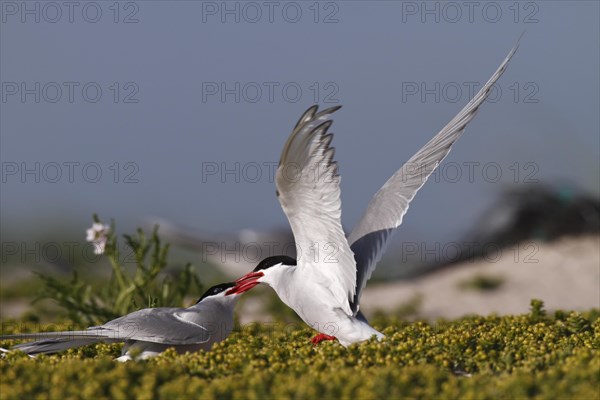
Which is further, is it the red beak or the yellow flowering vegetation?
the red beak

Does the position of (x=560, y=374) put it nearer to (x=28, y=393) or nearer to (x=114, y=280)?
(x=28, y=393)

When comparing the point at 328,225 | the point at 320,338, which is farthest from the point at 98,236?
the point at 328,225

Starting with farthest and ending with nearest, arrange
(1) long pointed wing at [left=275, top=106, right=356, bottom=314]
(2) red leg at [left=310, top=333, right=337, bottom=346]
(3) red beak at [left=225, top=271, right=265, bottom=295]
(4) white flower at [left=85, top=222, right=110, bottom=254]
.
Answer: (4) white flower at [left=85, top=222, right=110, bottom=254] → (3) red beak at [left=225, top=271, right=265, bottom=295] → (2) red leg at [left=310, top=333, right=337, bottom=346] → (1) long pointed wing at [left=275, top=106, right=356, bottom=314]

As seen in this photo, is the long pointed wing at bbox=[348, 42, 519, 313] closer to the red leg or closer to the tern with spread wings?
the tern with spread wings

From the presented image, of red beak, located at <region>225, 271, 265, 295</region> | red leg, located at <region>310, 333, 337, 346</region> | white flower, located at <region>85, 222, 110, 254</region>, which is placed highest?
white flower, located at <region>85, 222, 110, 254</region>

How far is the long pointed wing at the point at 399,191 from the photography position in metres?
7.16

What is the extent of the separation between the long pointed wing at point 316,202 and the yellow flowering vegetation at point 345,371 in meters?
0.57

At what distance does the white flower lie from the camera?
9.48 meters

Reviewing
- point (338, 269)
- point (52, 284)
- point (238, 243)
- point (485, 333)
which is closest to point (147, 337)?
point (338, 269)

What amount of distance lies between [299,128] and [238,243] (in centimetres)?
723

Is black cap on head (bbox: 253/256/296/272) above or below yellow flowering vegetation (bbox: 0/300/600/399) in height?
above

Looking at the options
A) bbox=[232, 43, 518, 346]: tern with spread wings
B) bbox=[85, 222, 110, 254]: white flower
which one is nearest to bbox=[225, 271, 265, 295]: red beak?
bbox=[232, 43, 518, 346]: tern with spread wings

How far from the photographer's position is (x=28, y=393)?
17.2 feet

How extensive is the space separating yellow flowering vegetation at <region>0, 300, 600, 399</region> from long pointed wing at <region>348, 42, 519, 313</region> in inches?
29.8
